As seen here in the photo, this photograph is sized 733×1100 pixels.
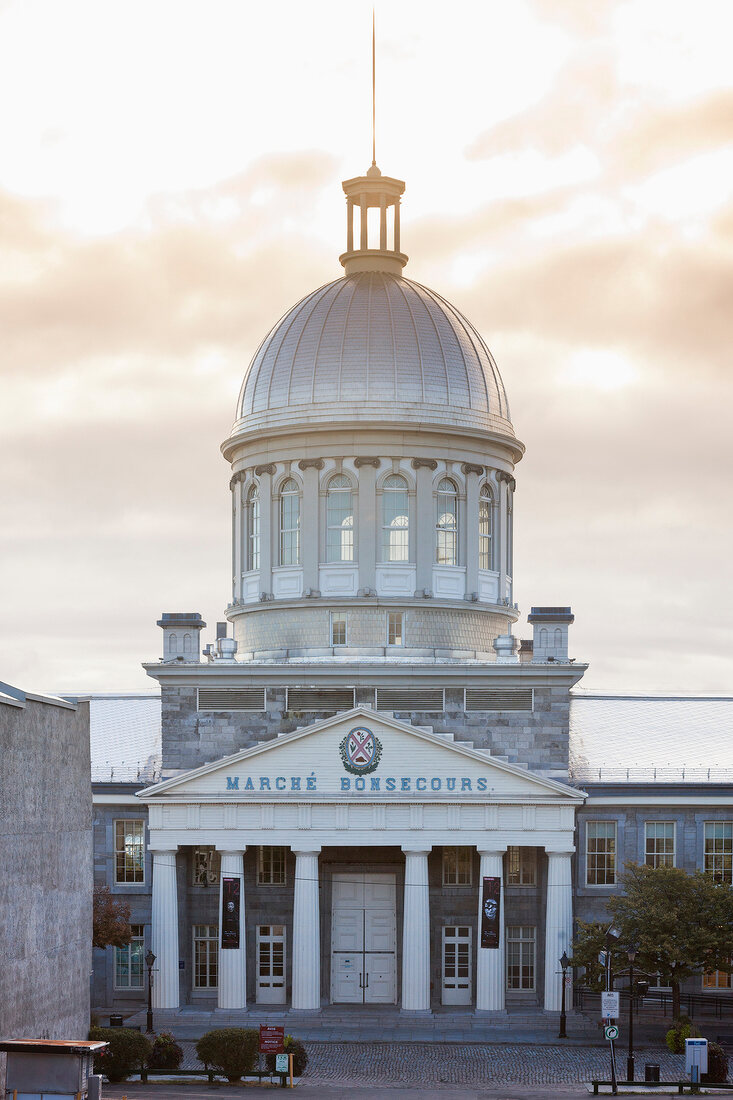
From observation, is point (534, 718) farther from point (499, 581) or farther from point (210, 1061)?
point (210, 1061)

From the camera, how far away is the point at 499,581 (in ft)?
244

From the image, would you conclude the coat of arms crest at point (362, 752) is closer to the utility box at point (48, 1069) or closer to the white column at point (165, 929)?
the white column at point (165, 929)

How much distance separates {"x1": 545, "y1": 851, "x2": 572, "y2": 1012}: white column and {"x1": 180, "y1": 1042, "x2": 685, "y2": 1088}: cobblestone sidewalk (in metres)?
3.87

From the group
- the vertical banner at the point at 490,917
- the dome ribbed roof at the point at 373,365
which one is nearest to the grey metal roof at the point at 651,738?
the vertical banner at the point at 490,917

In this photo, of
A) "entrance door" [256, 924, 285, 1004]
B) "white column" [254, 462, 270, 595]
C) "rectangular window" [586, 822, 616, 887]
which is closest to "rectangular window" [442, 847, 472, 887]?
"rectangular window" [586, 822, 616, 887]

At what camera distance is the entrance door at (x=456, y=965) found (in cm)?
6519

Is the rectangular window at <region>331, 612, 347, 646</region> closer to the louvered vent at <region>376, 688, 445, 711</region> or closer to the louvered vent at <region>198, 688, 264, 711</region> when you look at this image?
the louvered vent at <region>376, 688, 445, 711</region>

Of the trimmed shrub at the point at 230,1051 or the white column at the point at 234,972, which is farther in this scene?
the white column at the point at 234,972

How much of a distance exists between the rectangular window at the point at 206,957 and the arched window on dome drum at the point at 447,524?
710 inches

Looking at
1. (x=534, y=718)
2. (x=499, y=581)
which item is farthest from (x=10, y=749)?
(x=499, y=581)

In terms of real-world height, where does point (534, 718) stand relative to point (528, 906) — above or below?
A: above

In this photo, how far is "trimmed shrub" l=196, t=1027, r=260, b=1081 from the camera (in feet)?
168

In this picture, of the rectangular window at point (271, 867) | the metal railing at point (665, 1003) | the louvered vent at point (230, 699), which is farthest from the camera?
the louvered vent at point (230, 699)

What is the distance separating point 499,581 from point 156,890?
20661mm
